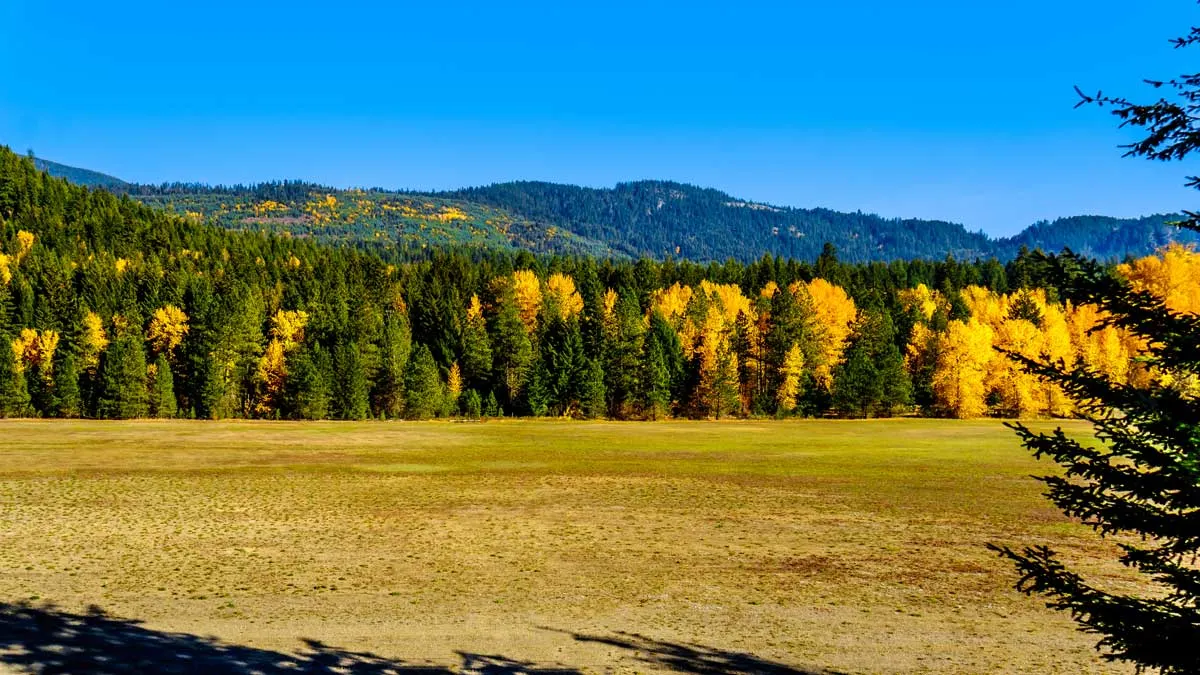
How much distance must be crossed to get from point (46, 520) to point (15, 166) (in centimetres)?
16893

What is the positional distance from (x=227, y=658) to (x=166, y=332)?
92642mm

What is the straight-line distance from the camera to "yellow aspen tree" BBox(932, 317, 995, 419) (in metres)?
96.8

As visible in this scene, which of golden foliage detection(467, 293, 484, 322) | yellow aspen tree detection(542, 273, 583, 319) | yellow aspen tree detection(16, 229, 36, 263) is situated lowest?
golden foliage detection(467, 293, 484, 322)

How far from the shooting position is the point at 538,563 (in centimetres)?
2475

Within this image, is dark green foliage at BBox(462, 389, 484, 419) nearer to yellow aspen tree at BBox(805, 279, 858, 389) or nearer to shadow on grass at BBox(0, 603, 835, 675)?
yellow aspen tree at BBox(805, 279, 858, 389)

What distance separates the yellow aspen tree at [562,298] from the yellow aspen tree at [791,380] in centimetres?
2919

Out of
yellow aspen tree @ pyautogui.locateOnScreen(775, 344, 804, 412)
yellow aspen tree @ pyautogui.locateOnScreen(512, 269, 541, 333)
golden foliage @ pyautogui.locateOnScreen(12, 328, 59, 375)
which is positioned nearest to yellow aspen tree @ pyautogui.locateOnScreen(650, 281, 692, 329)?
yellow aspen tree @ pyautogui.locateOnScreen(775, 344, 804, 412)

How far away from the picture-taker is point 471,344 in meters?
102

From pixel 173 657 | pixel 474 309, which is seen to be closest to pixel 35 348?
pixel 474 309

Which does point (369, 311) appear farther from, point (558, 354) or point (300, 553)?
point (300, 553)

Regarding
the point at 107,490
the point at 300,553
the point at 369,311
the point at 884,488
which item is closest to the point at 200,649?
the point at 300,553

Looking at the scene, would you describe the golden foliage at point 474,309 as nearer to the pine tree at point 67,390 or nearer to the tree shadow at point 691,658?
the pine tree at point 67,390

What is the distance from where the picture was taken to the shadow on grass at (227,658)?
15484mm

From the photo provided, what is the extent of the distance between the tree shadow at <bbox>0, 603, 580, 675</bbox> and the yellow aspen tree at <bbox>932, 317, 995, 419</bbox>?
302 ft
